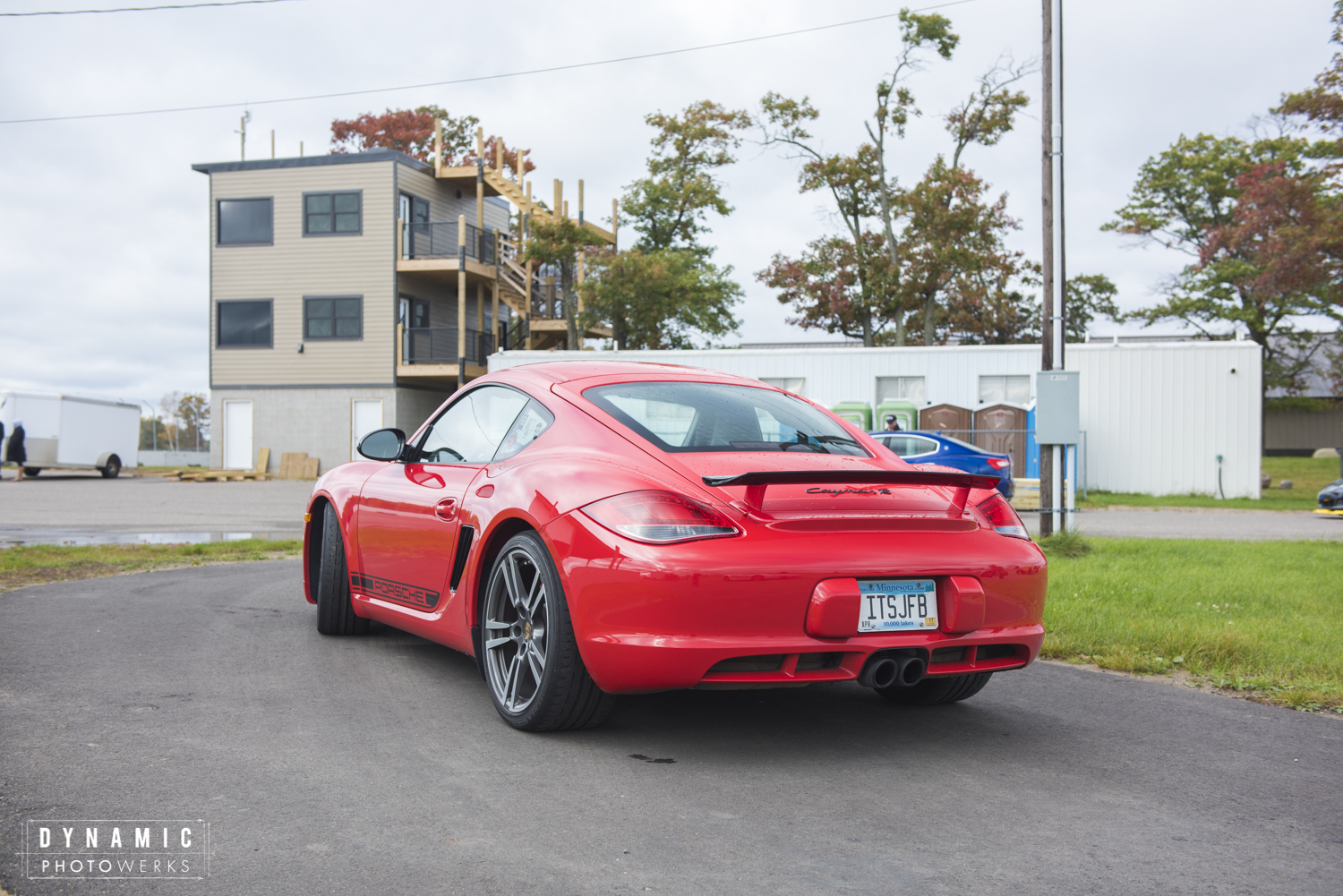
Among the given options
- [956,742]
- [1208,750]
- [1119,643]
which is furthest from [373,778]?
[1119,643]

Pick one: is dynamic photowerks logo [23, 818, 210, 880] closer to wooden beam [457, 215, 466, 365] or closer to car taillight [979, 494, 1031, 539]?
car taillight [979, 494, 1031, 539]

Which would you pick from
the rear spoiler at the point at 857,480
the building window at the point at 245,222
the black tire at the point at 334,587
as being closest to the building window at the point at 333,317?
the building window at the point at 245,222

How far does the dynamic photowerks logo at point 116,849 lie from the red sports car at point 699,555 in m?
1.31

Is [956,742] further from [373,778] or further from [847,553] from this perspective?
[373,778]

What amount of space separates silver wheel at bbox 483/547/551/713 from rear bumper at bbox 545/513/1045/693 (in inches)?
12.4

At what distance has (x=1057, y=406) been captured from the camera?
11.5 m

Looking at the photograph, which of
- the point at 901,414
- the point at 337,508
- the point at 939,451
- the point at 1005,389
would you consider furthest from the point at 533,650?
the point at 1005,389

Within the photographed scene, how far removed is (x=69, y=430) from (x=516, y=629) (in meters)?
→ 32.9

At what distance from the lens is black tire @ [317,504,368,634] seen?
5844 mm

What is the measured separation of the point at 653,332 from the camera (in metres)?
37.3

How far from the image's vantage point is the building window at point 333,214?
3475cm

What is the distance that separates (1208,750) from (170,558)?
912 cm

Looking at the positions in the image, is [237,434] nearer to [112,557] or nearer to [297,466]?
[297,466]

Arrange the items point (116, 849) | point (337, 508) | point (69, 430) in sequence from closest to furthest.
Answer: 1. point (116, 849)
2. point (337, 508)
3. point (69, 430)
